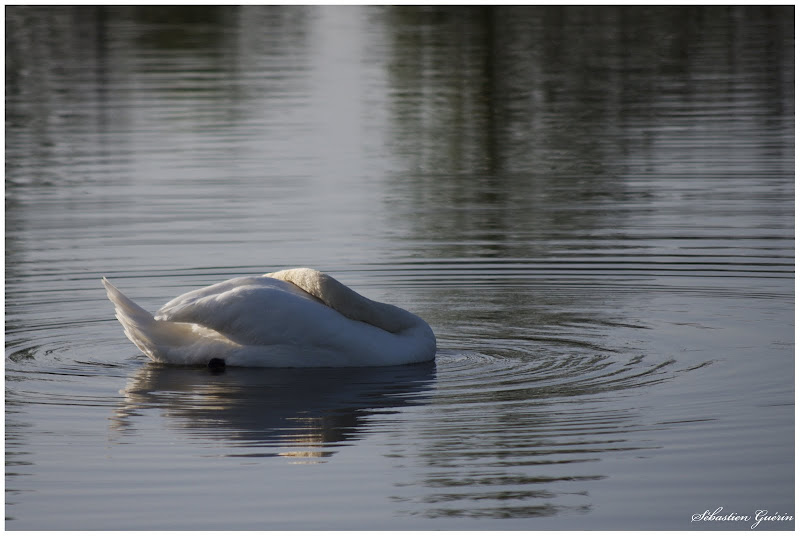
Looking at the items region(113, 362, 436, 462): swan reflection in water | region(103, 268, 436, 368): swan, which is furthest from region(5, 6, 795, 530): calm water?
region(103, 268, 436, 368): swan

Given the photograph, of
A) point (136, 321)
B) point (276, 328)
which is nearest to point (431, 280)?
point (276, 328)

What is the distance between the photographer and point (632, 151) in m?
21.5

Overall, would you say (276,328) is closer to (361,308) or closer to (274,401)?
(361,308)

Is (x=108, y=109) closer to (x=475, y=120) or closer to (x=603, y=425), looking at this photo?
(x=475, y=120)

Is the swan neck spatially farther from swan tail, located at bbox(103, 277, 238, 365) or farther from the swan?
swan tail, located at bbox(103, 277, 238, 365)

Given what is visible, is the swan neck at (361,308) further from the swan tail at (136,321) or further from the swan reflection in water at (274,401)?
the swan tail at (136,321)

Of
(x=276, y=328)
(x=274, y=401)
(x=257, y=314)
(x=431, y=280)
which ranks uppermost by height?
(x=257, y=314)

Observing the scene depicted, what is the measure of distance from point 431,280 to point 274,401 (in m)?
4.25

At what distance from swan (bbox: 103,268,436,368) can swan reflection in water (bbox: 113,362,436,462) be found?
91 mm

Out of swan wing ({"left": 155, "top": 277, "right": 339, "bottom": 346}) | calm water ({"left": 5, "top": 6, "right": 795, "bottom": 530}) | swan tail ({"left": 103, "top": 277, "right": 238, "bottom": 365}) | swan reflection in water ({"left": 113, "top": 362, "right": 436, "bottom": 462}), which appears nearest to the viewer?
calm water ({"left": 5, "top": 6, "right": 795, "bottom": 530})

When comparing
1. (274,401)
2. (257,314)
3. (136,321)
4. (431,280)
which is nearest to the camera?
(274,401)

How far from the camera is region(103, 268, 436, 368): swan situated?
1052 cm

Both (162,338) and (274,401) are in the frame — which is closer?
(274,401)

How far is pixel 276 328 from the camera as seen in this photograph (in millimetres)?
10547
